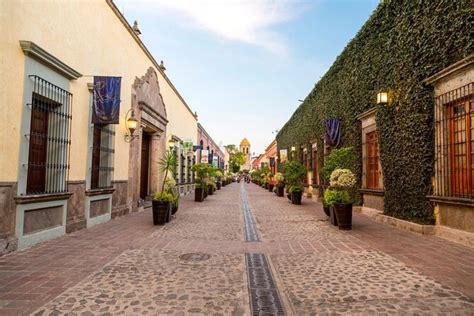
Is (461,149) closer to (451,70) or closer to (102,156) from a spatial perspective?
(451,70)

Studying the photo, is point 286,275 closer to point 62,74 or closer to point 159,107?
point 62,74

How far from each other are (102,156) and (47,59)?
138 inches

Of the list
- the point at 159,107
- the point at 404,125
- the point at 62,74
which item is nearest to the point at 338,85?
the point at 404,125

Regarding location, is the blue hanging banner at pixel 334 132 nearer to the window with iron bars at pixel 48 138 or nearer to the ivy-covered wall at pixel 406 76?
the ivy-covered wall at pixel 406 76

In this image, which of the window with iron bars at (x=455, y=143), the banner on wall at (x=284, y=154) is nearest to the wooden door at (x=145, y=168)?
the window with iron bars at (x=455, y=143)

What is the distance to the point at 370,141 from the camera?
11.0 metres

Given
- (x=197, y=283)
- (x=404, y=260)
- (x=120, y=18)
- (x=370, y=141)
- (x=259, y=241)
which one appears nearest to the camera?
(x=197, y=283)

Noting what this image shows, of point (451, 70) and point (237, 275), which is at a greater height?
point (451, 70)

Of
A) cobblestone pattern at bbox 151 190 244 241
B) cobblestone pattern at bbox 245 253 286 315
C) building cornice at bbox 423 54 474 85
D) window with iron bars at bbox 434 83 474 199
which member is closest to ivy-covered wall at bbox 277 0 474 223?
building cornice at bbox 423 54 474 85

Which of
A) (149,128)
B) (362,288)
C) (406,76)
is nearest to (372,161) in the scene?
(406,76)

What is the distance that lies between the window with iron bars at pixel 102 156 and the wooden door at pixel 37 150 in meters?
1.91

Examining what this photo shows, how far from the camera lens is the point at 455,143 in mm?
6789

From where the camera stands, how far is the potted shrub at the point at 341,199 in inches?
317

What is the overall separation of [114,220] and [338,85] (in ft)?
34.1
